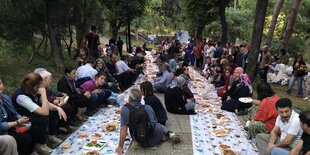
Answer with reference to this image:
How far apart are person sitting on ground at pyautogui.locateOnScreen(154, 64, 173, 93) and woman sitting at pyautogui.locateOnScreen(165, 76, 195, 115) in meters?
2.24

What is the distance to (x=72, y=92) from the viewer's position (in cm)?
720

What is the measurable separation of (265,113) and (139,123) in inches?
92.0

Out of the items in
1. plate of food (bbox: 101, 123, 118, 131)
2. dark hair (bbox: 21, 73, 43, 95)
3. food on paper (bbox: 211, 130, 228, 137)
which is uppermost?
dark hair (bbox: 21, 73, 43, 95)

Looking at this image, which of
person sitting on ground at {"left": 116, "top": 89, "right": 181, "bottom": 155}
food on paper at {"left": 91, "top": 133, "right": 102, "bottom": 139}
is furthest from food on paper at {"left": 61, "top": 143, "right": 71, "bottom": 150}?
person sitting on ground at {"left": 116, "top": 89, "right": 181, "bottom": 155}

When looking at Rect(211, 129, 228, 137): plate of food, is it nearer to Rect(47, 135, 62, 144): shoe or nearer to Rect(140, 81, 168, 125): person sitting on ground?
Rect(140, 81, 168, 125): person sitting on ground

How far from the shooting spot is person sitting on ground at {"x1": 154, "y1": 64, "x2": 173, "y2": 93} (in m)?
10.7

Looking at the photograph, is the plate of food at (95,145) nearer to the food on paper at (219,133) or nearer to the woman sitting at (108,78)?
the food on paper at (219,133)

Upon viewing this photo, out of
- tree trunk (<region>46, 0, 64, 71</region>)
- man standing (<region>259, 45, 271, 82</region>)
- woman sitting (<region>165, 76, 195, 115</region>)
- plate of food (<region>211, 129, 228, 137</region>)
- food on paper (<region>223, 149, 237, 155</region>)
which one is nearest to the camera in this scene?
food on paper (<region>223, 149, 237, 155</region>)

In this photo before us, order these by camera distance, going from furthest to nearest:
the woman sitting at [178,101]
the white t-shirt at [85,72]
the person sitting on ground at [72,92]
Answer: the white t-shirt at [85,72]
the woman sitting at [178,101]
the person sitting on ground at [72,92]

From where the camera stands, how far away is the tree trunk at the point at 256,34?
11.8 meters

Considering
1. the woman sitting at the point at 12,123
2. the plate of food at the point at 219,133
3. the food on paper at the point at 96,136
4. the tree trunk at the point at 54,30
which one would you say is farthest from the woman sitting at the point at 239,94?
the tree trunk at the point at 54,30

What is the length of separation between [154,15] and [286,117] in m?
49.0

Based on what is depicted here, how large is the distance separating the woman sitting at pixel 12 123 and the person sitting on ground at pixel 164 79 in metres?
6.05

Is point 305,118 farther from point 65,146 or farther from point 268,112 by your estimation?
point 65,146
